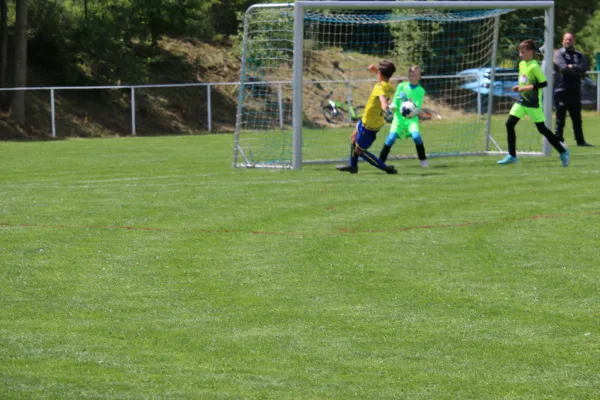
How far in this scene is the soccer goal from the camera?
61.2ft

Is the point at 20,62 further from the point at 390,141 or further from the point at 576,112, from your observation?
the point at 390,141

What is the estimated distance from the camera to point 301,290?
26.8 ft

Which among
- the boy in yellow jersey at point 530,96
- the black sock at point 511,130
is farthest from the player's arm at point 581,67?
the black sock at point 511,130

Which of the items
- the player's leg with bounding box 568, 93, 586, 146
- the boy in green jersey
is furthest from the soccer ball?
the player's leg with bounding box 568, 93, 586, 146

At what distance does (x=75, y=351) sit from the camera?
6379 millimetres

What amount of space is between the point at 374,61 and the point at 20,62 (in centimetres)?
1015

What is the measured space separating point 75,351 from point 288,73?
27121 mm

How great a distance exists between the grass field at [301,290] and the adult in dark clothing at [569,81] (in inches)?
260

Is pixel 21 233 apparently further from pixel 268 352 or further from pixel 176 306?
pixel 268 352

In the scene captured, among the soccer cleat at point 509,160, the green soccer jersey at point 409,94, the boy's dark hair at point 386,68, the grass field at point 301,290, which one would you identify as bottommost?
the grass field at point 301,290

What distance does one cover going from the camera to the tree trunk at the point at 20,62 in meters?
29.5

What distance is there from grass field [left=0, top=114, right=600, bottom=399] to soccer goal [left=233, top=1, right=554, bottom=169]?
4.29 m

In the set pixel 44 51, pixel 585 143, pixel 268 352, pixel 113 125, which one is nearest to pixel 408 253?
pixel 268 352

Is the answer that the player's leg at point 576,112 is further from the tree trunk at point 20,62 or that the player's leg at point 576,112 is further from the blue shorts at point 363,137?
the tree trunk at point 20,62
